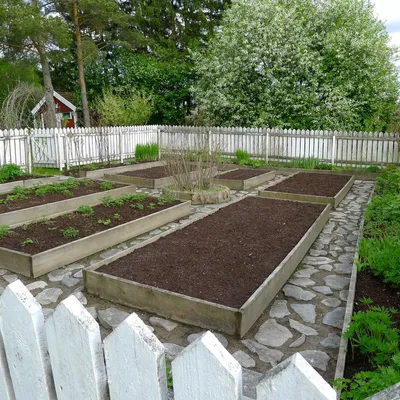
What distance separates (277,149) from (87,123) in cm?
1084

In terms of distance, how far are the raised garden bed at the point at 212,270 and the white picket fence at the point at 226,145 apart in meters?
6.45

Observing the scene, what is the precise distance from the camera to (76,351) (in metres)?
1.41

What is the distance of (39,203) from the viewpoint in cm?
700

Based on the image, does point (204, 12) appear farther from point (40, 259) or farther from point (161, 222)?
point (40, 259)

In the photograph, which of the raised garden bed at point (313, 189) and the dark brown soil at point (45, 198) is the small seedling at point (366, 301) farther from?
the dark brown soil at point (45, 198)

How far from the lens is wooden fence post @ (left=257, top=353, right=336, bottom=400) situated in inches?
40.1

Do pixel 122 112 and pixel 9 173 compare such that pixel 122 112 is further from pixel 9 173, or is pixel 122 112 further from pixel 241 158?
pixel 9 173

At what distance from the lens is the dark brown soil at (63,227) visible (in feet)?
16.3

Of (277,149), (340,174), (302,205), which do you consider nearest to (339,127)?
(277,149)

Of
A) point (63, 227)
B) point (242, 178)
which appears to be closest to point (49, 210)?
point (63, 227)

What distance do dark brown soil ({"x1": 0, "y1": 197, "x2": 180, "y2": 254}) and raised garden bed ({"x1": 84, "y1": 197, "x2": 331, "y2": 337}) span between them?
3.25 feet

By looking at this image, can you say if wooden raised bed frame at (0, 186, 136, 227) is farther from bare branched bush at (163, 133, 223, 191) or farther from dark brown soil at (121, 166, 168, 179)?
dark brown soil at (121, 166, 168, 179)

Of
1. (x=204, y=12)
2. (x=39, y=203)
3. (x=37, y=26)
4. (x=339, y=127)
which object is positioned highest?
(x=204, y=12)

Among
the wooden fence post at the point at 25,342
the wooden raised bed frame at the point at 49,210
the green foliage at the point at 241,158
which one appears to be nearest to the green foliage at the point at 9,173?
the wooden raised bed frame at the point at 49,210
